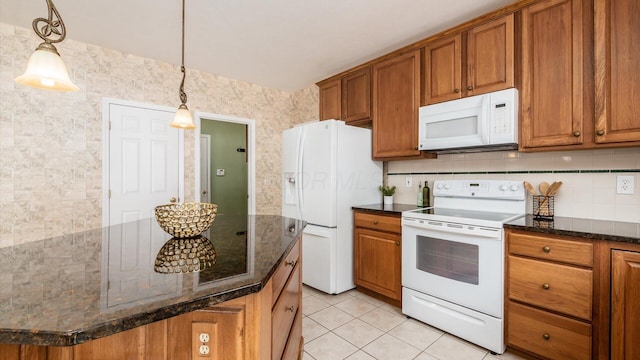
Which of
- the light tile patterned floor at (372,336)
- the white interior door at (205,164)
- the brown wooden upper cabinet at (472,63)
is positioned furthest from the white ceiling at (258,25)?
the light tile patterned floor at (372,336)

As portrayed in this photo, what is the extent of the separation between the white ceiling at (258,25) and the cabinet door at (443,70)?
181 millimetres

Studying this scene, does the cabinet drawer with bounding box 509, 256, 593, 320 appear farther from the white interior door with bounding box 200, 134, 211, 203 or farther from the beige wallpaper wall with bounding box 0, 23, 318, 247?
the white interior door with bounding box 200, 134, 211, 203

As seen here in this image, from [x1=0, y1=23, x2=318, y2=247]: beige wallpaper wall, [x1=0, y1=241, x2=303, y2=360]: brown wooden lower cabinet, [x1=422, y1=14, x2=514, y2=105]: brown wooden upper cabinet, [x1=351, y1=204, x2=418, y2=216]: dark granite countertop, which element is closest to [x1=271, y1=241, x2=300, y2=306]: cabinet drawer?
[x1=0, y1=241, x2=303, y2=360]: brown wooden lower cabinet

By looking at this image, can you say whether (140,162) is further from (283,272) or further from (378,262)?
(378,262)

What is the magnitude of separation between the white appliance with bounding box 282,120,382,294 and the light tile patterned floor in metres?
0.35

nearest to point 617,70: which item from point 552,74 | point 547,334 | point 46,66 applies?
point 552,74

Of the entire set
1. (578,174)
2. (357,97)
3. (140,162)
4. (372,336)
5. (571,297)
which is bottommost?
(372,336)

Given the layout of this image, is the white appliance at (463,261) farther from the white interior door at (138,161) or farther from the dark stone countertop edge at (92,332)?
the white interior door at (138,161)

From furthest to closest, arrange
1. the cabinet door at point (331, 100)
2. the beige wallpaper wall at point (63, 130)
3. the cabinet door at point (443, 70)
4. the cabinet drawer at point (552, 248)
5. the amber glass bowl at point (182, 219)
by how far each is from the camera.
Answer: the cabinet door at point (331, 100) < the beige wallpaper wall at point (63, 130) < the cabinet door at point (443, 70) < the cabinet drawer at point (552, 248) < the amber glass bowl at point (182, 219)

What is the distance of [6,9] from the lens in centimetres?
219

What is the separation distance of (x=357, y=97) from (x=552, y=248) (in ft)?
7.00

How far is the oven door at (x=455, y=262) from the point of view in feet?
6.13

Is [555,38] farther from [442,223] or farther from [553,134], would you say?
[442,223]

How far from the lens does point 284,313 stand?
51.1 inches
